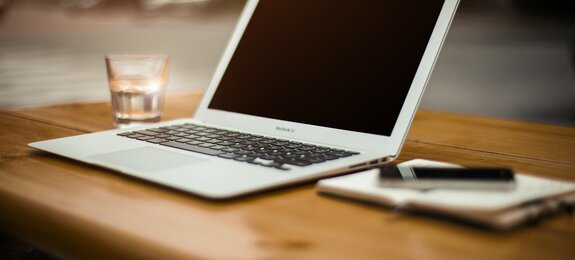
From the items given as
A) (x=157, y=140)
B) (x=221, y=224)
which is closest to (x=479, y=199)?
(x=221, y=224)

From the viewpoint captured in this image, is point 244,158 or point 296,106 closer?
point 244,158

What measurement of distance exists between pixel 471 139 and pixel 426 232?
474 millimetres

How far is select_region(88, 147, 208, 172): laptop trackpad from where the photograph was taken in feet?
2.15

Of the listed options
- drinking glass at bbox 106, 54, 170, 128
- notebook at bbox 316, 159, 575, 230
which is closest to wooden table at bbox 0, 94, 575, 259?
notebook at bbox 316, 159, 575, 230

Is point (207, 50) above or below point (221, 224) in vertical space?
below

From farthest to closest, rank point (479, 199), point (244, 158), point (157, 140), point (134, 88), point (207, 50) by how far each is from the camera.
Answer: point (207, 50) → point (134, 88) → point (157, 140) → point (244, 158) → point (479, 199)

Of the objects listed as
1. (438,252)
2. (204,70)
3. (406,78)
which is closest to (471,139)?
(406,78)

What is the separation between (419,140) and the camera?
0.91 meters

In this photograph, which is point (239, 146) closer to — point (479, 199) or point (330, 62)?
point (330, 62)

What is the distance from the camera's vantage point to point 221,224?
50 cm

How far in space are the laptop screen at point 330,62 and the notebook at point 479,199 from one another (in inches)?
8.0

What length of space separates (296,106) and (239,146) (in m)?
0.14

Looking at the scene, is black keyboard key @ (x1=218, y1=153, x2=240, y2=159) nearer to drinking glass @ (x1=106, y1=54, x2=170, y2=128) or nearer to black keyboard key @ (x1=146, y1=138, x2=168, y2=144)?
black keyboard key @ (x1=146, y1=138, x2=168, y2=144)

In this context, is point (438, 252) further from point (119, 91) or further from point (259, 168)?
point (119, 91)
